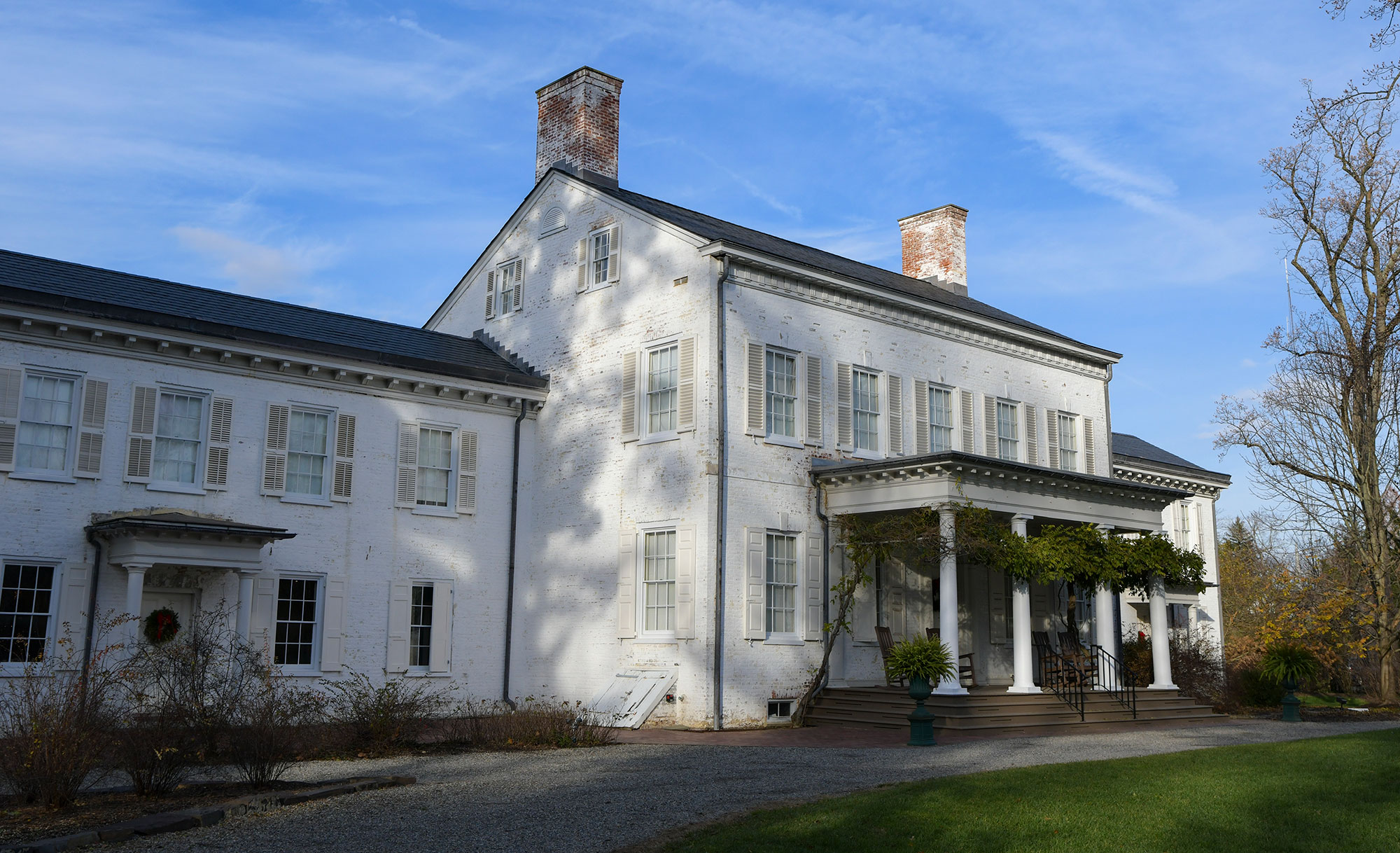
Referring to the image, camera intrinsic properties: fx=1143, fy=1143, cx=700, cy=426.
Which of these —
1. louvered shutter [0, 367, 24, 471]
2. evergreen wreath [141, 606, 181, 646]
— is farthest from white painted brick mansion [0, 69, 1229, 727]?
evergreen wreath [141, 606, 181, 646]

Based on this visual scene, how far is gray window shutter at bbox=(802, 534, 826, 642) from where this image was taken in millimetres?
19312

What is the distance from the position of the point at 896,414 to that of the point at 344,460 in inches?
399

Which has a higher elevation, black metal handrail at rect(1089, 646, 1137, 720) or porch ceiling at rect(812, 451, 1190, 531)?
porch ceiling at rect(812, 451, 1190, 531)

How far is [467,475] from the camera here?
21.1 metres

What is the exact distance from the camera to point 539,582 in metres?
21.5

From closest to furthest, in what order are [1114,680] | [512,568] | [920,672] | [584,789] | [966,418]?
1. [584,789]
2. [920,672]
3. [1114,680]
4. [512,568]
5. [966,418]

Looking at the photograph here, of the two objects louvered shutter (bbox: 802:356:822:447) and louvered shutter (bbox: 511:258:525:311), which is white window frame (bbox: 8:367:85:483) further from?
louvered shutter (bbox: 802:356:822:447)

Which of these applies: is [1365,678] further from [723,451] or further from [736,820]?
[736,820]

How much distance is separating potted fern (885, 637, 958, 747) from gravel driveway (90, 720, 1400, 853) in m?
0.64

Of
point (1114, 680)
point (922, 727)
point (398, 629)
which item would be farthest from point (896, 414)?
point (398, 629)

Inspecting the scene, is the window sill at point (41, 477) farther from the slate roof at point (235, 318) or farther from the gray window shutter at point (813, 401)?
the gray window shutter at point (813, 401)

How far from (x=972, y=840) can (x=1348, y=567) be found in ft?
76.2

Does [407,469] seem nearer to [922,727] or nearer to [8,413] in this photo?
[8,413]

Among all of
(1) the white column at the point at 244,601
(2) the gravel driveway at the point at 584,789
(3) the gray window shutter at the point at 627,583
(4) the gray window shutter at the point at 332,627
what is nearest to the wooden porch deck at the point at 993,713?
(2) the gravel driveway at the point at 584,789
